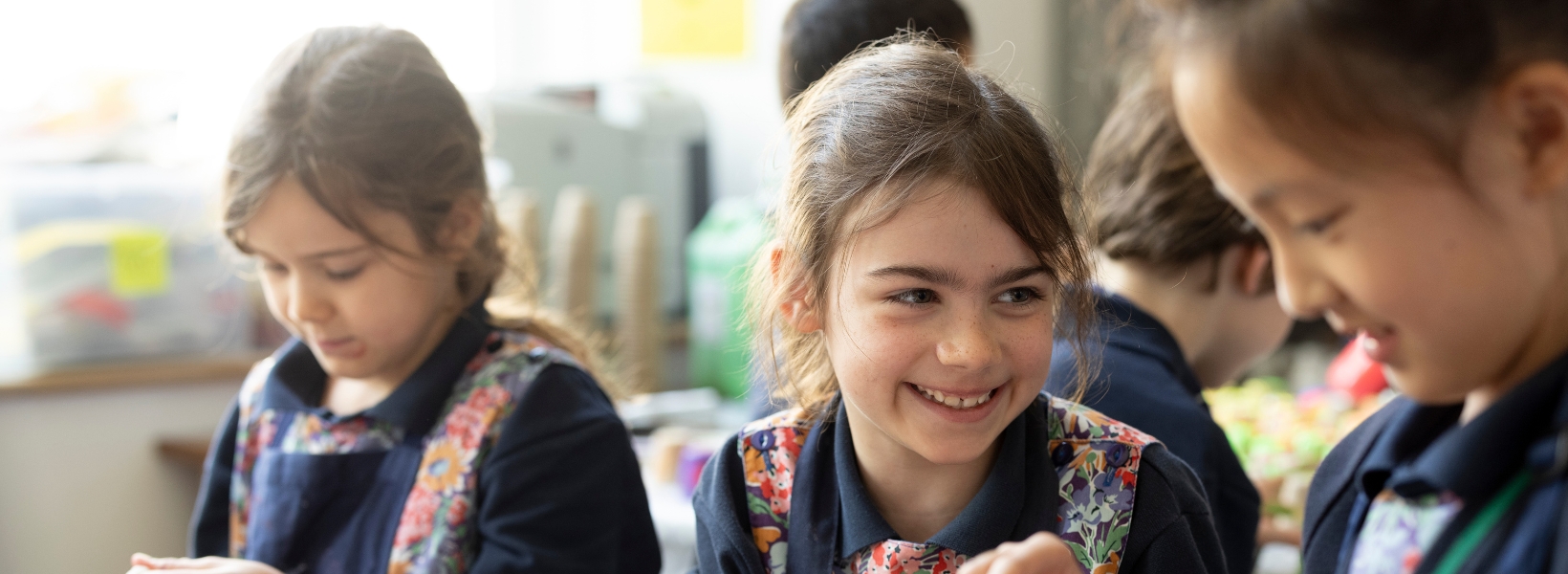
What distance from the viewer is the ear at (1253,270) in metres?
1.17

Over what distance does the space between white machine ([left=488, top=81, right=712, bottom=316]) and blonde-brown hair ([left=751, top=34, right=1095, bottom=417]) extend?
68.5 inches

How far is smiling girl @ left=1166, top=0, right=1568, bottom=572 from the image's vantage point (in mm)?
513

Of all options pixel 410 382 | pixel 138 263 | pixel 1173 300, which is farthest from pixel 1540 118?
pixel 138 263

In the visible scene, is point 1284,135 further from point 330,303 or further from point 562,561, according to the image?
point 330,303

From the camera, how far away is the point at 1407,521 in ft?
2.08

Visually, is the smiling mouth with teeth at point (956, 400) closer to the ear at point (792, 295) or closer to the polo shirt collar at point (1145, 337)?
the ear at point (792, 295)

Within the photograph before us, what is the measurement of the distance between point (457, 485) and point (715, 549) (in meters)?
0.28

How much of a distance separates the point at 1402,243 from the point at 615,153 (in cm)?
229

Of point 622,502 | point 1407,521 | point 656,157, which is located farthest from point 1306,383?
point 1407,521

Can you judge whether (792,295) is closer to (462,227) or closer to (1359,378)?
(462,227)

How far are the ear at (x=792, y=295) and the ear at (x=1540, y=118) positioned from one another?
46 centimetres

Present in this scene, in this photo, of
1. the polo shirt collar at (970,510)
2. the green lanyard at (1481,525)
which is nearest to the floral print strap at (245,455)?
the polo shirt collar at (970,510)

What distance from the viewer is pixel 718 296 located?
2508 mm

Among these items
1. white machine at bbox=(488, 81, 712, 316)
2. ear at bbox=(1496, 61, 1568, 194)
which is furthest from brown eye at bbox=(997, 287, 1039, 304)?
white machine at bbox=(488, 81, 712, 316)
